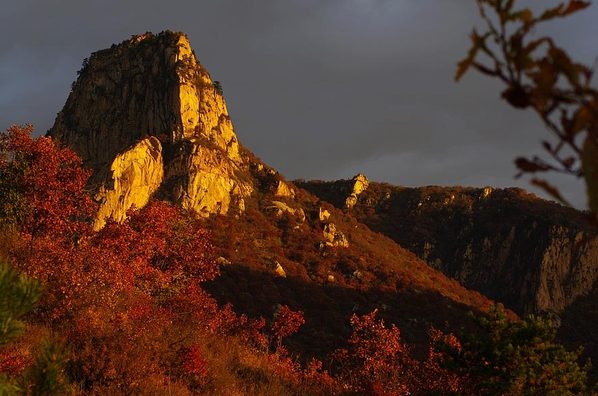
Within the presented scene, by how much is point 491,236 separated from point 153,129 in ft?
254

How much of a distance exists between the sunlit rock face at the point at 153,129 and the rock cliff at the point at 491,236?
50101 millimetres

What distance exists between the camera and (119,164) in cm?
7025

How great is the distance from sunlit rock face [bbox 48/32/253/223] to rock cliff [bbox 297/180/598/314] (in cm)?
5010

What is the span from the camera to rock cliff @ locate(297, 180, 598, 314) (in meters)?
108

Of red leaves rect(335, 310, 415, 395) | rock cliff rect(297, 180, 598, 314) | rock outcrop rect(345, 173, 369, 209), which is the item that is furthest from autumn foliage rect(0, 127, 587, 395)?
rock outcrop rect(345, 173, 369, 209)

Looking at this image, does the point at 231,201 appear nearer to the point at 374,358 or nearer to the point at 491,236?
the point at 374,358

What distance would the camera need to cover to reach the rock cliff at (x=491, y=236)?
108 meters

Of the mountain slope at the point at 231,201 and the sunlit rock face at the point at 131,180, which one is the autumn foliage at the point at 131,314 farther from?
the sunlit rock face at the point at 131,180

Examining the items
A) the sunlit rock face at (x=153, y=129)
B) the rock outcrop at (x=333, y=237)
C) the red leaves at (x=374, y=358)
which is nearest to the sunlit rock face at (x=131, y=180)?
the sunlit rock face at (x=153, y=129)

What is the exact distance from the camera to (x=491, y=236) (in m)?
125

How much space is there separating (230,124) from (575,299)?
71.1m

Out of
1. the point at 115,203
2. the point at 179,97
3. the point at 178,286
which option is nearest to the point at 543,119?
the point at 178,286

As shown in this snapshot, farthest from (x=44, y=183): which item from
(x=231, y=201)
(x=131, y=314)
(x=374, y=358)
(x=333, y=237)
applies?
(x=333, y=237)

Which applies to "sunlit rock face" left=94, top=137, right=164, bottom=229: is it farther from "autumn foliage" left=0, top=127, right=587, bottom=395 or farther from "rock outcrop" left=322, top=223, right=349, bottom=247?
"autumn foliage" left=0, top=127, right=587, bottom=395
